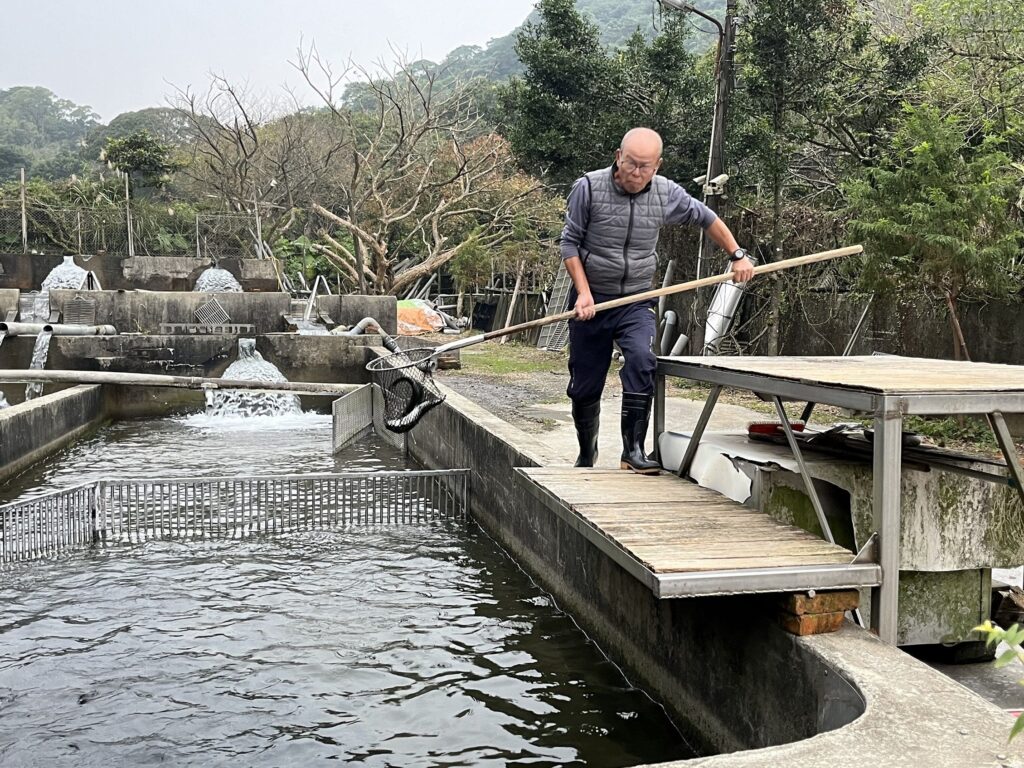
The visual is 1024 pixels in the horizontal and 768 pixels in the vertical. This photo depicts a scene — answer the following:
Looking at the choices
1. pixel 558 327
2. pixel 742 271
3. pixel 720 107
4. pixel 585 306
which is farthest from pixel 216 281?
pixel 742 271

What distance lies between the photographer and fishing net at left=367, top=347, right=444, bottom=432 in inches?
292

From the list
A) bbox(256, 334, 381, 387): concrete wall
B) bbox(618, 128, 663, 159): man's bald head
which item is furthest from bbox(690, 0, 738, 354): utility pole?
bbox(618, 128, 663, 159): man's bald head

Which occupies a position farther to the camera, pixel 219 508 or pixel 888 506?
pixel 219 508

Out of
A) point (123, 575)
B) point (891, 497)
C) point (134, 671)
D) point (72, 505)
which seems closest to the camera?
point (891, 497)

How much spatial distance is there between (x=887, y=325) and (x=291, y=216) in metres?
19.4

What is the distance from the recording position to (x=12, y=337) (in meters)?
14.7

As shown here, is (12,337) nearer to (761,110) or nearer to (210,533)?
(210,533)

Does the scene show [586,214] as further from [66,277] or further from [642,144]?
[66,277]

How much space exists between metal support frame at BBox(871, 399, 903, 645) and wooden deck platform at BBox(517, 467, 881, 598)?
6 centimetres

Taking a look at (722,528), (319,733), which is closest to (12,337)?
(319,733)

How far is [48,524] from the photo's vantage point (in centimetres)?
679

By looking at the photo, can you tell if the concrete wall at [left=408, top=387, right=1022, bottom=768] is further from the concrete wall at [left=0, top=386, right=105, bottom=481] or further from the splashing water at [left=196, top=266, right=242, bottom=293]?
the splashing water at [left=196, top=266, right=242, bottom=293]

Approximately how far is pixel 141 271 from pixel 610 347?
16.3 m

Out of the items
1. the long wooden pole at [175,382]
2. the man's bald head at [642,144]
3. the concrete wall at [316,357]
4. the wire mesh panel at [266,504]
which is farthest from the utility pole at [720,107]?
the man's bald head at [642,144]
